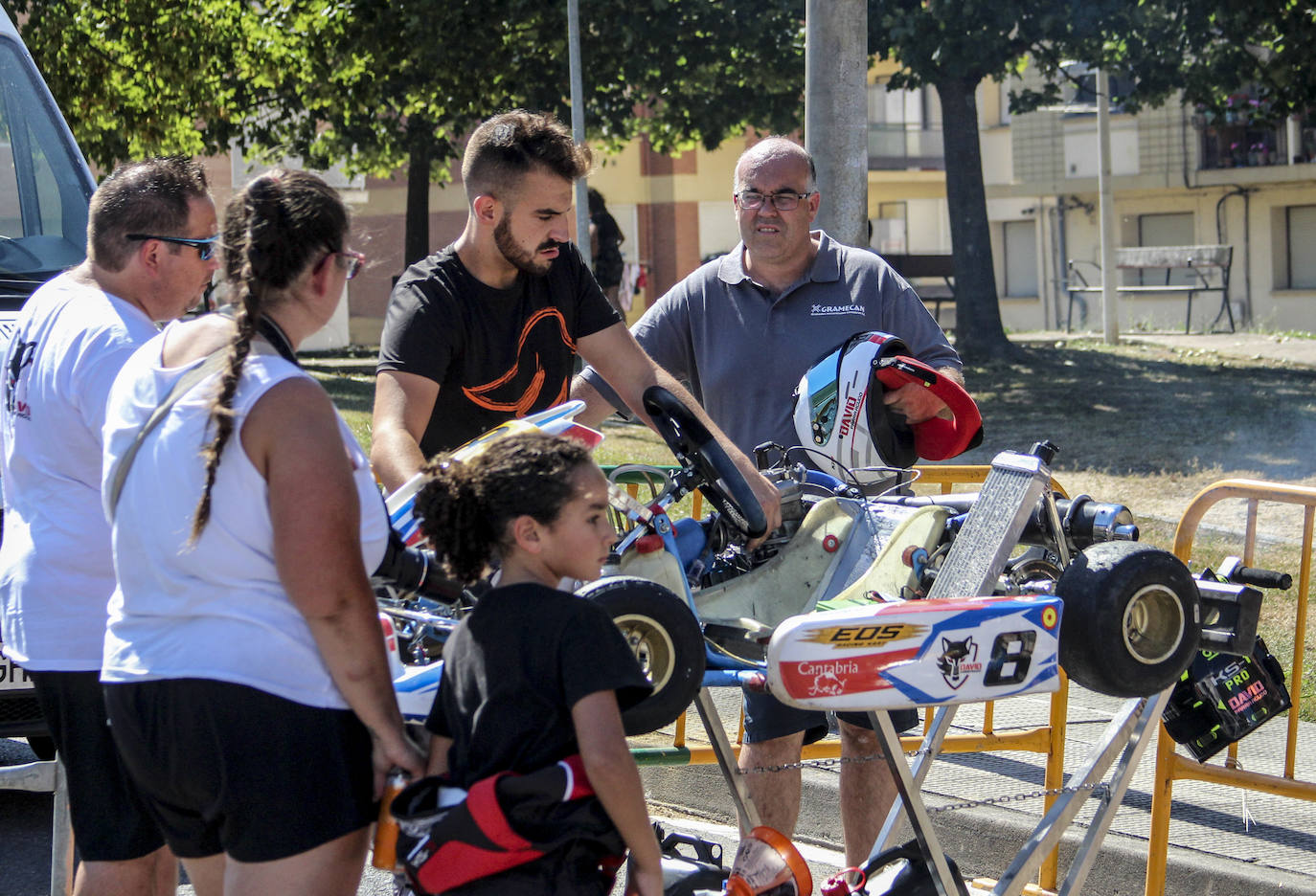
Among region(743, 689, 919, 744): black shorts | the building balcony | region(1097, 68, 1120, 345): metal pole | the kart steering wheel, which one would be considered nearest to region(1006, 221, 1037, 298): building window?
the building balcony

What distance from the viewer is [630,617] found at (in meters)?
2.60

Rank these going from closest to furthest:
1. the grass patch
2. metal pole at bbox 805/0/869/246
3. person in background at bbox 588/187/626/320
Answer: metal pole at bbox 805/0/869/246 → the grass patch → person in background at bbox 588/187/626/320

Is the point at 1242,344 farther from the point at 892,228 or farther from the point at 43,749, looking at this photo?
the point at 43,749

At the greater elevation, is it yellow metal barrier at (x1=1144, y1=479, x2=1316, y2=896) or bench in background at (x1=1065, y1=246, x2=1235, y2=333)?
bench in background at (x1=1065, y1=246, x2=1235, y2=333)

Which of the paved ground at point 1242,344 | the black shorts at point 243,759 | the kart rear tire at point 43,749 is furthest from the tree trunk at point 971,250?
the black shorts at point 243,759

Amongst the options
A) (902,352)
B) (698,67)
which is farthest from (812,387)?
(698,67)

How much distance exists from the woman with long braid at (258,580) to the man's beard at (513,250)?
108 cm

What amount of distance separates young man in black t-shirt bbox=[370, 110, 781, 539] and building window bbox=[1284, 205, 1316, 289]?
3079 cm

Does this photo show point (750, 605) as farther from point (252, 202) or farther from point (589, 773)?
point (252, 202)

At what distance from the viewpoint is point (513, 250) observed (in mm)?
3426

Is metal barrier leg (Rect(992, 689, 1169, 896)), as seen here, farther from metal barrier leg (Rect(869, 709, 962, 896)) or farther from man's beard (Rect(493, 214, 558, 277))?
man's beard (Rect(493, 214, 558, 277))

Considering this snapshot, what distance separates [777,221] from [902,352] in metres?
0.90

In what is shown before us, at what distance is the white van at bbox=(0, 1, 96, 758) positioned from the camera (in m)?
5.34

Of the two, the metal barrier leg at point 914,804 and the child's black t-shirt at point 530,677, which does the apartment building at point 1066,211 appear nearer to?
the metal barrier leg at point 914,804
